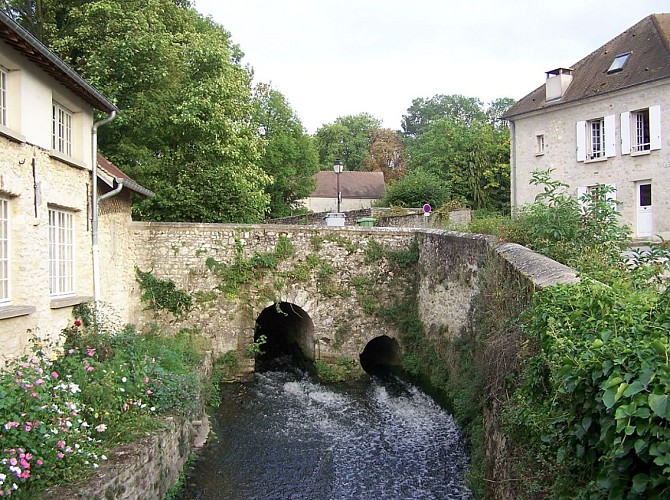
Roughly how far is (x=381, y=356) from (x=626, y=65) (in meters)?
12.8

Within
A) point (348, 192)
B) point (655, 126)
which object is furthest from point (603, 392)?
point (348, 192)

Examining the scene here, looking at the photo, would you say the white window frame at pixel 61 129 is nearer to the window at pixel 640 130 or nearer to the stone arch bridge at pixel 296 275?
the stone arch bridge at pixel 296 275

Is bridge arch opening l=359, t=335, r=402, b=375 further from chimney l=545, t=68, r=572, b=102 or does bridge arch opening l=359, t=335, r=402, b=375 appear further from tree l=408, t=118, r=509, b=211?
tree l=408, t=118, r=509, b=211

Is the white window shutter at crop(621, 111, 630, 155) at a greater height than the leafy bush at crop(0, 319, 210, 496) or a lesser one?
greater

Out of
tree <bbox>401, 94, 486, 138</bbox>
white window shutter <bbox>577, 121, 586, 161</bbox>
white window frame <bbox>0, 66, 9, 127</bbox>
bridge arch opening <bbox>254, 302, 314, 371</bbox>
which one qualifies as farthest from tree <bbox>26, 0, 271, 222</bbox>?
tree <bbox>401, 94, 486, 138</bbox>

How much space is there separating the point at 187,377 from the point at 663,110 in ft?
53.2

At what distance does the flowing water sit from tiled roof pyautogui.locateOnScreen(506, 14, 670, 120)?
12.8 meters

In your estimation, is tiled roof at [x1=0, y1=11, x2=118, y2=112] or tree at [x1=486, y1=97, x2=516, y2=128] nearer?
tiled roof at [x1=0, y1=11, x2=118, y2=112]

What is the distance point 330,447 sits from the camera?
9938 mm

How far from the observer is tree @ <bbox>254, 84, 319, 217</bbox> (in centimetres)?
3075

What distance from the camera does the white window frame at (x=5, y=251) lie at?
7527mm

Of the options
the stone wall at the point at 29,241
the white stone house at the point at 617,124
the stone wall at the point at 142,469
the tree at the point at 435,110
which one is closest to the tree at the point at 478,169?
the white stone house at the point at 617,124

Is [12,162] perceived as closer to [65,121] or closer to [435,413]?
[65,121]

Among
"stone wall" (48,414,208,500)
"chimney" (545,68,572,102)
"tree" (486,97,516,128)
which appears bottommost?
"stone wall" (48,414,208,500)
